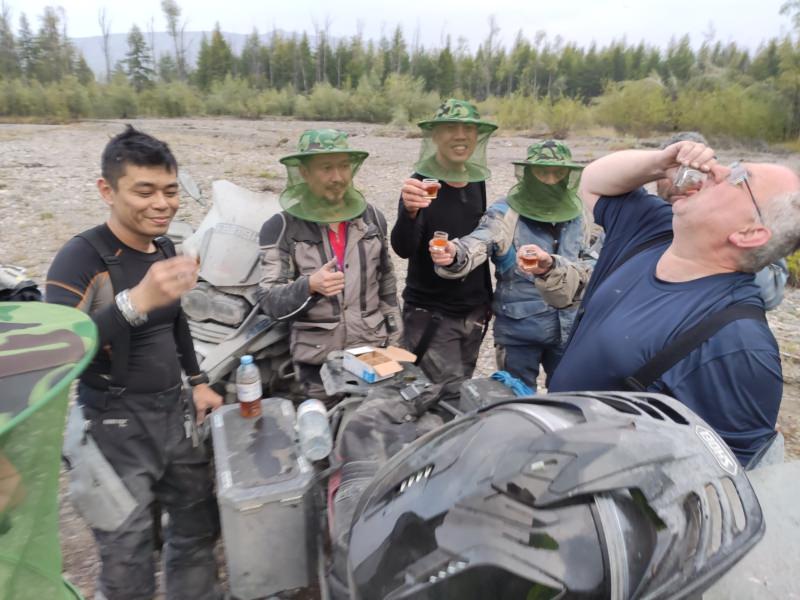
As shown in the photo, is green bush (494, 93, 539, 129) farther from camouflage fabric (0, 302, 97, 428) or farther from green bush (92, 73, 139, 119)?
camouflage fabric (0, 302, 97, 428)

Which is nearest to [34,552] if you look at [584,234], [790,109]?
[584,234]

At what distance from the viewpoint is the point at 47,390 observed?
844 mm

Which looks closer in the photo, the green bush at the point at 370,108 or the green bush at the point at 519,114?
the green bush at the point at 519,114

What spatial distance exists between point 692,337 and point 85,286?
2.16m

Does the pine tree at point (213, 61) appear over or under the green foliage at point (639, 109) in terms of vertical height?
over

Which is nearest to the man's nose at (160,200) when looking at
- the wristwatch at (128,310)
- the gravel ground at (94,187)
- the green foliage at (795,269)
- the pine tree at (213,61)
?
the wristwatch at (128,310)

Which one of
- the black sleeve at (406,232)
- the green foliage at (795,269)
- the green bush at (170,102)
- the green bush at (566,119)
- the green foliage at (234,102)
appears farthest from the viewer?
the green foliage at (234,102)

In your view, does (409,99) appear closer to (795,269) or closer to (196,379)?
(795,269)

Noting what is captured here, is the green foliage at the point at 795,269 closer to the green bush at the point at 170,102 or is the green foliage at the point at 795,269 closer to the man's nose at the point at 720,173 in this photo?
the man's nose at the point at 720,173

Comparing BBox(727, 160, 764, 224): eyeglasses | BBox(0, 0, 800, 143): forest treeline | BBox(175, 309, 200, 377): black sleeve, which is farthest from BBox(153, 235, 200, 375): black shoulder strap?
BBox(0, 0, 800, 143): forest treeline

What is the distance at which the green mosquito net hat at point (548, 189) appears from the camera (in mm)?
2992

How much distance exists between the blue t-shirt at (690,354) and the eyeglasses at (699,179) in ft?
0.91

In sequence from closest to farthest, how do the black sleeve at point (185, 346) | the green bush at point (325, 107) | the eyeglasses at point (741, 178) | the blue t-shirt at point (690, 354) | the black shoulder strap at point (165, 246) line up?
the blue t-shirt at point (690, 354), the eyeglasses at point (741, 178), the black shoulder strap at point (165, 246), the black sleeve at point (185, 346), the green bush at point (325, 107)

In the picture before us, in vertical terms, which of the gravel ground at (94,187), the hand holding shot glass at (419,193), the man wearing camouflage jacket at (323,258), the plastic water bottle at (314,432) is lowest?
the gravel ground at (94,187)
